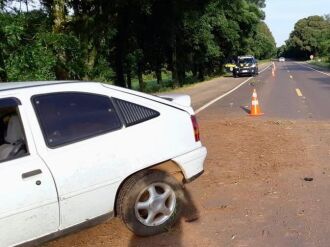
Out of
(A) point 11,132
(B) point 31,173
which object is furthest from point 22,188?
(A) point 11,132

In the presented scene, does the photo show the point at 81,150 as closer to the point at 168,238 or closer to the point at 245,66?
the point at 168,238

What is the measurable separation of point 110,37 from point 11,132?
713 inches

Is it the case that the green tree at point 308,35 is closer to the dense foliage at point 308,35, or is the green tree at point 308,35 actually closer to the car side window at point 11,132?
the dense foliage at point 308,35

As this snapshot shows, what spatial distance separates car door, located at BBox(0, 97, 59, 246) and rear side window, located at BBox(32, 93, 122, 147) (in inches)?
Result: 7.0

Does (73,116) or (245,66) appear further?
(245,66)

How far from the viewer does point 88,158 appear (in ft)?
13.8

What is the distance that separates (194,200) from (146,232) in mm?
1343

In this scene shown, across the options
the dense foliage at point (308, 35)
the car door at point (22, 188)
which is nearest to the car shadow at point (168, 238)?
the car door at point (22, 188)

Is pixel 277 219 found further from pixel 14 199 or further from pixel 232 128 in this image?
pixel 232 128

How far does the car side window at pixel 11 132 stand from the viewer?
13.0 ft

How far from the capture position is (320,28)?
153500 millimetres

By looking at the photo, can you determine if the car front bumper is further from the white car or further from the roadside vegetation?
the roadside vegetation

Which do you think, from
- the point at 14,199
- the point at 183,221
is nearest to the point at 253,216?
the point at 183,221

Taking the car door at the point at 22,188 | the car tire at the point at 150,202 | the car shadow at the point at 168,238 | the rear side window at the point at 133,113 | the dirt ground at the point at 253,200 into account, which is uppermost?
the rear side window at the point at 133,113
